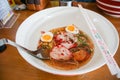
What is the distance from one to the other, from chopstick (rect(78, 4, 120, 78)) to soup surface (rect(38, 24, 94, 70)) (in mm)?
42

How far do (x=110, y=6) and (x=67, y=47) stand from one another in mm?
299

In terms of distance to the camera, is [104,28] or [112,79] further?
[104,28]

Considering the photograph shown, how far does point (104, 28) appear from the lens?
73 centimetres

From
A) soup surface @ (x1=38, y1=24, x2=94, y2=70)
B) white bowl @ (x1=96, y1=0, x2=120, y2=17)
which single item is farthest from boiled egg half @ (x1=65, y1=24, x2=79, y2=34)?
white bowl @ (x1=96, y1=0, x2=120, y2=17)

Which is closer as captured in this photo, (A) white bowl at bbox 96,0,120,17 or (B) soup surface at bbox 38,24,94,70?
(B) soup surface at bbox 38,24,94,70

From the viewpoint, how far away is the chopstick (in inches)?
20.9

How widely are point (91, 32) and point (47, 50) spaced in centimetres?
20

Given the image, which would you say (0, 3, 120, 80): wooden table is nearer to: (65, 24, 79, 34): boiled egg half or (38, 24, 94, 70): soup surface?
(38, 24, 94, 70): soup surface

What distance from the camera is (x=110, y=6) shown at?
81 centimetres

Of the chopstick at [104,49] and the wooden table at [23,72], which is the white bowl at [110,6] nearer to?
the chopstick at [104,49]

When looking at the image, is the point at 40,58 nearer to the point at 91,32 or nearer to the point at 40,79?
the point at 40,79

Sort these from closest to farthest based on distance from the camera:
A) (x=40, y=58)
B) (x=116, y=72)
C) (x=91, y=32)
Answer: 1. (x=116, y=72)
2. (x=40, y=58)
3. (x=91, y=32)

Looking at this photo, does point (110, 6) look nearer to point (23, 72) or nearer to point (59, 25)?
point (59, 25)

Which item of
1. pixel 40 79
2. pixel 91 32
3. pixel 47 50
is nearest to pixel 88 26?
pixel 91 32
